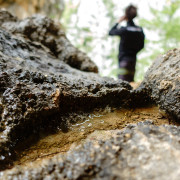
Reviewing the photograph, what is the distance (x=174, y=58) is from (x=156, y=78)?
0.33m

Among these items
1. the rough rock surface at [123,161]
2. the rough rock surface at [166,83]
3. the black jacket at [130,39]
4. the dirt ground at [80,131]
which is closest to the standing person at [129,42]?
the black jacket at [130,39]

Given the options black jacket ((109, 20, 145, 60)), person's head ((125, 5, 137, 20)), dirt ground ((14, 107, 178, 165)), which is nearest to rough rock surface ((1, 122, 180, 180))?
dirt ground ((14, 107, 178, 165))

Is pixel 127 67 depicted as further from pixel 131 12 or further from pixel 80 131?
pixel 80 131

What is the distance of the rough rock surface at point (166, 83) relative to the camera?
1.64 metres

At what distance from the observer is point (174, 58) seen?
193 centimetres

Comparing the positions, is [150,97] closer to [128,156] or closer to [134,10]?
[128,156]

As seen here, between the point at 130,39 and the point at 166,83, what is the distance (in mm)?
2139

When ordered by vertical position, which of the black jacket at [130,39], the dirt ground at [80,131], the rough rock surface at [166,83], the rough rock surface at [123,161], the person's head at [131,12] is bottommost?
the dirt ground at [80,131]

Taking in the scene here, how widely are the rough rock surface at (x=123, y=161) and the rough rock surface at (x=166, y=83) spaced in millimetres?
658

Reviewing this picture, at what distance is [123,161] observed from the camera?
2.91ft

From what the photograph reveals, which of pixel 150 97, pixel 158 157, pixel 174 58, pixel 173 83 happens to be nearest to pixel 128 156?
pixel 158 157

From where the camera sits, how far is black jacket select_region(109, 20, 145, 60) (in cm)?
352

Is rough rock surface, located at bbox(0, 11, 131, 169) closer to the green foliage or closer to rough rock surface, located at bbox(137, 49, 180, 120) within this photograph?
rough rock surface, located at bbox(137, 49, 180, 120)

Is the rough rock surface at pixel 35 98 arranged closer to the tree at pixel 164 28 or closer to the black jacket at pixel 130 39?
the black jacket at pixel 130 39
